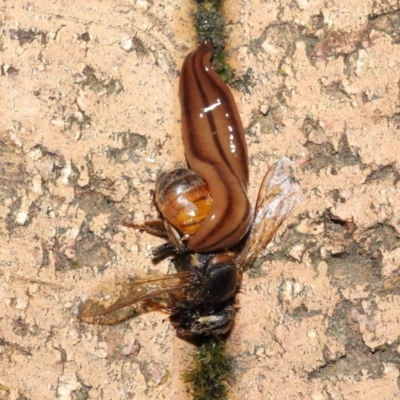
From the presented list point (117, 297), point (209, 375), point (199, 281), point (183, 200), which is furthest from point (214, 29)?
point (209, 375)

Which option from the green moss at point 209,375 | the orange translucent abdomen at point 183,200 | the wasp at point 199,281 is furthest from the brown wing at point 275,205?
the green moss at point 209,375

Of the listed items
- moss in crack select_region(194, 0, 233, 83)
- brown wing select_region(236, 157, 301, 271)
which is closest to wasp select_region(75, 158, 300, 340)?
brown wing select_region(236, 157, 301, 271)

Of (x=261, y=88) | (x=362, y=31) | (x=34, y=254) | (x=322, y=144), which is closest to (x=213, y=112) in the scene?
(x=261, y=88)

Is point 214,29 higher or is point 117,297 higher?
point 214,29

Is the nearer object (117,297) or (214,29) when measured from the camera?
(117,297)

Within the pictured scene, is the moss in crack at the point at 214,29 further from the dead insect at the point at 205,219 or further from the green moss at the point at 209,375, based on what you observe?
the green moss at the point at 209,375

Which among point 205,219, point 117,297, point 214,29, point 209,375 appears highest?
point 214,29

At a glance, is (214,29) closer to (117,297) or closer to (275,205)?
(275,205)
